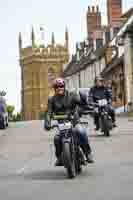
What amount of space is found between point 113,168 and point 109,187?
3.37m

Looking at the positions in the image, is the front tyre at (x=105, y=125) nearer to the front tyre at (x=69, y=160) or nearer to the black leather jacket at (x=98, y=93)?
the black leather jacket at (x=98, y=93)

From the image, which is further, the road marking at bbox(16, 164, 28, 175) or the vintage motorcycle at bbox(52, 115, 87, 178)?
the road marking at bbox(16, 164, 28, 175)

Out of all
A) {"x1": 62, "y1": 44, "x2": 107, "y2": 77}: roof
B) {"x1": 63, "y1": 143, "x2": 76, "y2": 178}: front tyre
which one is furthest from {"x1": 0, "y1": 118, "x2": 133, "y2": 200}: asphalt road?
{"x1": 62, "y1": 44, "x2": 107, "y2": 77}: roof

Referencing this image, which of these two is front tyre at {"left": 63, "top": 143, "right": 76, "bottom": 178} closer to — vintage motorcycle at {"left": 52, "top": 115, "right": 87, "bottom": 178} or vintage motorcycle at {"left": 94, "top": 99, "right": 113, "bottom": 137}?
vintage motorcycle at {"left": 52, "top": 115, "right": 87, "bottom": 178}

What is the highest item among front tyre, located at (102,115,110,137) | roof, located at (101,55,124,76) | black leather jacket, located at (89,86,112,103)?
roof, located at (101,55,124,76)

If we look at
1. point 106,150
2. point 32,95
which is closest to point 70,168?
point 106,150

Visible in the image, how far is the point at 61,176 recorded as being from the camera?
14891 mm

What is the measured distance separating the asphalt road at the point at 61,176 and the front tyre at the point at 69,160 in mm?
156

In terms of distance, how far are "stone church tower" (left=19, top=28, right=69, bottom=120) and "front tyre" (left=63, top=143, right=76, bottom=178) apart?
171325 mm

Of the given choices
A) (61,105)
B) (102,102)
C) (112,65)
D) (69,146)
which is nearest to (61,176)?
(69,146)

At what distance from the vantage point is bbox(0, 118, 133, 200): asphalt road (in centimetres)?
1208

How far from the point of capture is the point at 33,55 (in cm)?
19275

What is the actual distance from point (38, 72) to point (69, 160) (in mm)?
176607

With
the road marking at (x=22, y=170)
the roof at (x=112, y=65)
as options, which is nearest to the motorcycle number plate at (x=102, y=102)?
the road marking at (x=22, y=170)
